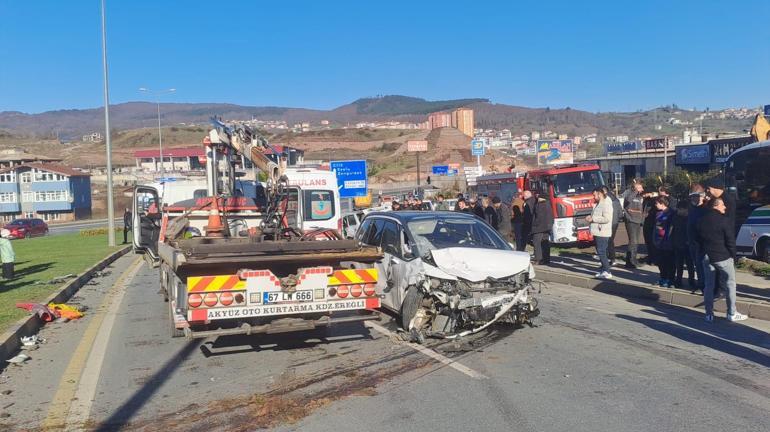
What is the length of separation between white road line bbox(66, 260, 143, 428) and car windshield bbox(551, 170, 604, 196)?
14660 millimetres

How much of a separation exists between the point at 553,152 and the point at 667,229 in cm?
5528

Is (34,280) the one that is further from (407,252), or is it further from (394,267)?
(407,252)

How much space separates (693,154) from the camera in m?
47.3

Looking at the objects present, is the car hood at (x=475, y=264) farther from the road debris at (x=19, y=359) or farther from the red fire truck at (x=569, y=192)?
the red fire truck at (x=569, y=192)

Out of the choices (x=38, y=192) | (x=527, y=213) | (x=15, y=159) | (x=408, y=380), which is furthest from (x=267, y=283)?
(x=15, y=159)

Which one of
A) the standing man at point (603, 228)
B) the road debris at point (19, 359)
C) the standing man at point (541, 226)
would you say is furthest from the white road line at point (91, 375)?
the standing man at point (541, 226)

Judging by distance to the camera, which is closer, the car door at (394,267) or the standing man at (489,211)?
the car door at (394,267)

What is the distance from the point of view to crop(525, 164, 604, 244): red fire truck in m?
21.8

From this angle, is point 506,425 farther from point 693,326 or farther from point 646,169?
point 646,169

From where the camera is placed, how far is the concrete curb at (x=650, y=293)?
32.5 ft

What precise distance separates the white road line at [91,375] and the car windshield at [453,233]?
164 inches

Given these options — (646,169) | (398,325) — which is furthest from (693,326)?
(646,169)

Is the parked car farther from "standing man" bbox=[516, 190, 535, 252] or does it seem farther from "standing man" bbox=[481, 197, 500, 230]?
"standing man" bbox=[516, 190, 535, 252]

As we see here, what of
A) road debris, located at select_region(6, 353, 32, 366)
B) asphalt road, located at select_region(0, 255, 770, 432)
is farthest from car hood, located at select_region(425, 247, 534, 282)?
road debris, located at select_region(6, 353, 32, 366)
